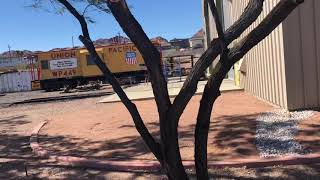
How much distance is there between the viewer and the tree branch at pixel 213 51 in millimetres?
5309

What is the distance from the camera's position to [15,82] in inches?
1945

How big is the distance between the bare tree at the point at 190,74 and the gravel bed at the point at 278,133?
2.68 meters

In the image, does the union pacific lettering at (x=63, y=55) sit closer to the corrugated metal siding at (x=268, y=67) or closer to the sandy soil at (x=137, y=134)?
the sandy soil at (x=137, y=134)

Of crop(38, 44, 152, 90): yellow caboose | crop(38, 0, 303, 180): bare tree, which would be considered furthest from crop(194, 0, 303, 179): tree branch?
crop(38, 44, 152, 90): yellow caboose

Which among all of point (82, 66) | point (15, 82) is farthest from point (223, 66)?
point (15, 82)

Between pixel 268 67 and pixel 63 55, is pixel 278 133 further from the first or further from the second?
pixel 63 55

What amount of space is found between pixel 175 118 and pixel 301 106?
6305 mm

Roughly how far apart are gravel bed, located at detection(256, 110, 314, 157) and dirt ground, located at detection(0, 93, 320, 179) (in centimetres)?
16

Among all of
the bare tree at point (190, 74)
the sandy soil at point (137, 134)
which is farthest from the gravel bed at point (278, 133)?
the bare tree at point (190, 74)

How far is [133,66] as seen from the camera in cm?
3822

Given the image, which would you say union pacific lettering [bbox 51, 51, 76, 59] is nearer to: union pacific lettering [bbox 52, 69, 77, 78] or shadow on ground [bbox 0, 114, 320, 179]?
union pacific lettering [bbox 52, 69, 77, 78]

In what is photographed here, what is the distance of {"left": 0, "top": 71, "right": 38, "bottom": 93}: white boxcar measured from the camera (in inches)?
1904

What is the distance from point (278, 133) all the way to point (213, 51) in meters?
4.44

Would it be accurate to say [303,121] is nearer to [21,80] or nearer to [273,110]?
[273,110]
